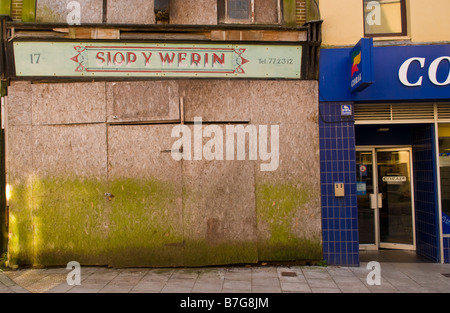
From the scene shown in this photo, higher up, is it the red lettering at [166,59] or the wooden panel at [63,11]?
the wooden panel at [63,11]

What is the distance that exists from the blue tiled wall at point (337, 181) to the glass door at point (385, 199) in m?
1.44

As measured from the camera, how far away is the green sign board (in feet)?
20.0

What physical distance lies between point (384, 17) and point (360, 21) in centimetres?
73

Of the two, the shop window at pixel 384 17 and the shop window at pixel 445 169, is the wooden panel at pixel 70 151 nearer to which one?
the shop window at pixel 384 17

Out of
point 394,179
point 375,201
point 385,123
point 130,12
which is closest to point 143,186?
point 130,12

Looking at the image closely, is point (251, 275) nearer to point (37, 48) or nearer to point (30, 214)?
point (30, 214)

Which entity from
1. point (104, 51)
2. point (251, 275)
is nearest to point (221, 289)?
point (251, 275)

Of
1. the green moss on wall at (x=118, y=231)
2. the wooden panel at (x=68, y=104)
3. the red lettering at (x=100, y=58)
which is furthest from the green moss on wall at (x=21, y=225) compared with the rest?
the red lettering at (x=100, y=58)

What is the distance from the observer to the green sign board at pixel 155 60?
609cm

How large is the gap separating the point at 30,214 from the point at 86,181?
1.24 m

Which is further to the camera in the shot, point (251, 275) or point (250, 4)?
point (250, 4)

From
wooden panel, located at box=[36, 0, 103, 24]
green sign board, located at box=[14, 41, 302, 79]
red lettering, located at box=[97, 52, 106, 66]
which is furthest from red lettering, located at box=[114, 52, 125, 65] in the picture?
wooden panel, located at box=[36, 0, 103, 24]

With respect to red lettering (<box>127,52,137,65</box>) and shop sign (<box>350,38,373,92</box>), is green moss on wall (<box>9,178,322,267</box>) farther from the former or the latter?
shop sign (<box>350,38,373,92</box>)

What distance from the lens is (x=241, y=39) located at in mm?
6238
